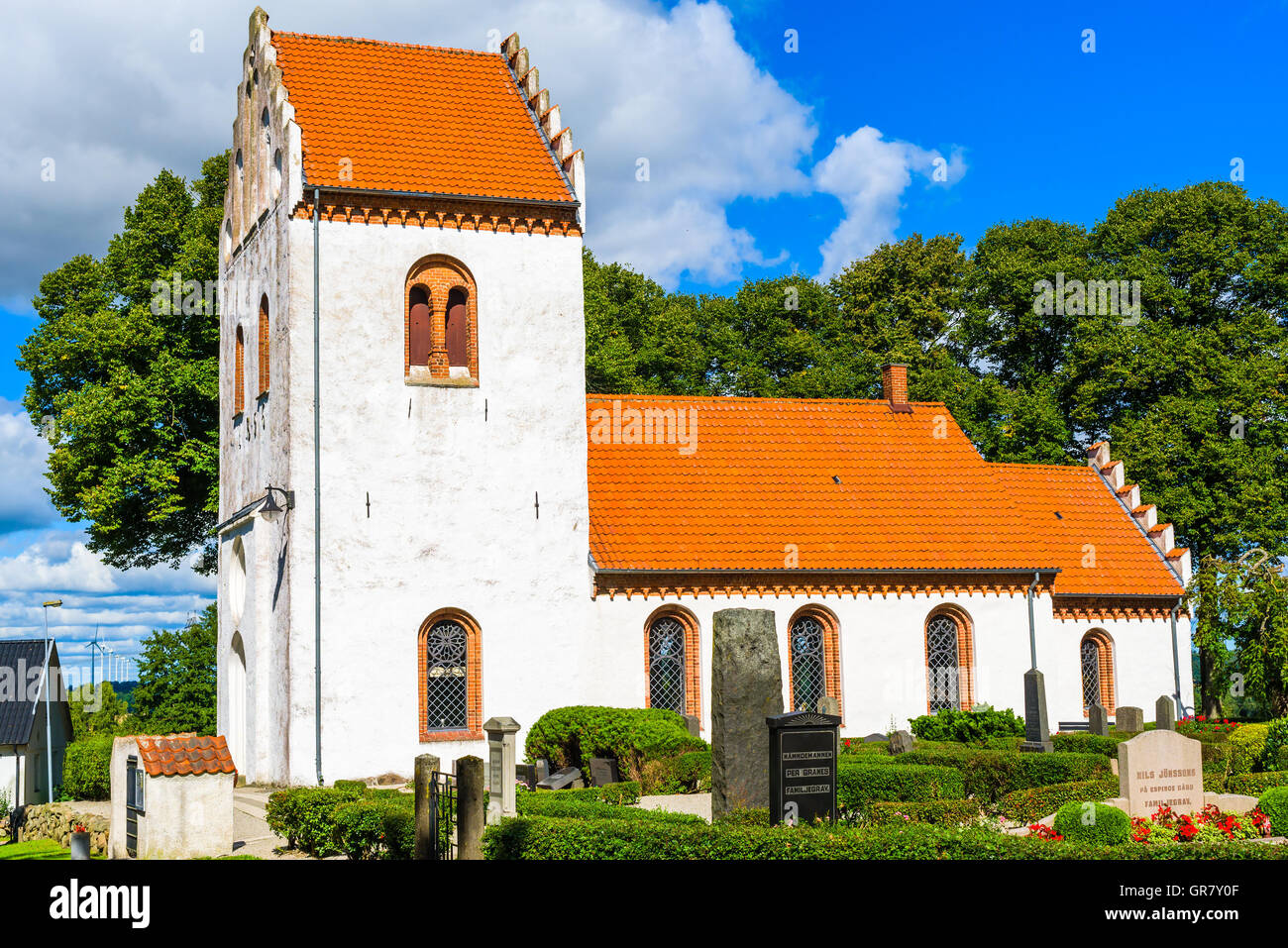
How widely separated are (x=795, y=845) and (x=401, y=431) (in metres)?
13.7

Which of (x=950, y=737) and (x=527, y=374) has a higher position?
(x=527, y=374)

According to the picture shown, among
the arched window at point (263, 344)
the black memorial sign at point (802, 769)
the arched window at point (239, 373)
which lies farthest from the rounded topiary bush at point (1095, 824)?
the arched window at point (239, 373)

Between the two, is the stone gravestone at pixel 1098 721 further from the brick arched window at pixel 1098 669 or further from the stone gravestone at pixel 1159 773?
the stone gravestone at pixel 1159 773

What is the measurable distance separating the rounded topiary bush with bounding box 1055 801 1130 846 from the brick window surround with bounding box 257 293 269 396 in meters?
17.0

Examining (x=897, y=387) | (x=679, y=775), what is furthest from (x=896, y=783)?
(x=897, y=387)

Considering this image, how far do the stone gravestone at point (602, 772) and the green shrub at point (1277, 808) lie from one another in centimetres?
960

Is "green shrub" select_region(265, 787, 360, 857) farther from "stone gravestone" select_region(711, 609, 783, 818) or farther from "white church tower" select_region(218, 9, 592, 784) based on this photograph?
"white church tower" select_region(218, 9, 592, 784)

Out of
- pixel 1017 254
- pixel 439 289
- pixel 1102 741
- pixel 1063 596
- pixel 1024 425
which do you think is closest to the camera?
pixel 1102 741

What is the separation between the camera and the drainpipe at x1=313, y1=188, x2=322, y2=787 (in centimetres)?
2231

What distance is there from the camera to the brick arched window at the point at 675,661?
25.5 metres

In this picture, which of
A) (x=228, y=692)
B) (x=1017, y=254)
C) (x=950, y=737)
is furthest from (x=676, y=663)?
(x=1017, y=254)
